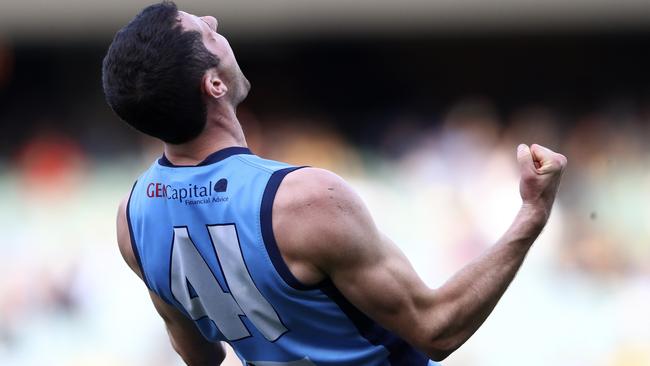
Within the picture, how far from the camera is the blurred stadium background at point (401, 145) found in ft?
28.3

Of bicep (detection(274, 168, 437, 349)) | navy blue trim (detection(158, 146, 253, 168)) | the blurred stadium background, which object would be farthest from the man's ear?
the blurred stadium background

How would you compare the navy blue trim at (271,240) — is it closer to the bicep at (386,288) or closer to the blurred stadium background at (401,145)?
the bicep at (386,288)

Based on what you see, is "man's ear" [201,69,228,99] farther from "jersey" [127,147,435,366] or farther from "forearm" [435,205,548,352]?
"forearm" [435,205,548,352]

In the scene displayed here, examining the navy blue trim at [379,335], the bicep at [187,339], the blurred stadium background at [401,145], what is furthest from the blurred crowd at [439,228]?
the navy blue trim at [379,335]

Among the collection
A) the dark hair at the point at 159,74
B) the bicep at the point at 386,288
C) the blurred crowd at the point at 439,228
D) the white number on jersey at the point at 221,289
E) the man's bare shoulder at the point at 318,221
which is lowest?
the blurred crowd at the point at 439,228

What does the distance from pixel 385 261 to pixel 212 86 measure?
648 millimetres

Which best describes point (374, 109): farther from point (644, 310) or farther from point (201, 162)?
point (201, 162)

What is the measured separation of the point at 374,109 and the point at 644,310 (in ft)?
9.74

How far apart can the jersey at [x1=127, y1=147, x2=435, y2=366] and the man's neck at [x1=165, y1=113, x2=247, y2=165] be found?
3 cm

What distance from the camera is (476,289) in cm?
269

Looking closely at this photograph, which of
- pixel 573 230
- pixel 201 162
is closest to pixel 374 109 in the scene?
pixel 573 230

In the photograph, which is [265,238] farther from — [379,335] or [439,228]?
[439,228]

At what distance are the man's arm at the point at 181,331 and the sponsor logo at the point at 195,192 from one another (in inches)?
10.4

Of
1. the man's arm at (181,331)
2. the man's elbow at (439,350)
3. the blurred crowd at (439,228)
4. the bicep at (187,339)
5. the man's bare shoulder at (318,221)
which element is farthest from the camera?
the blurred crowd at (439,228)
